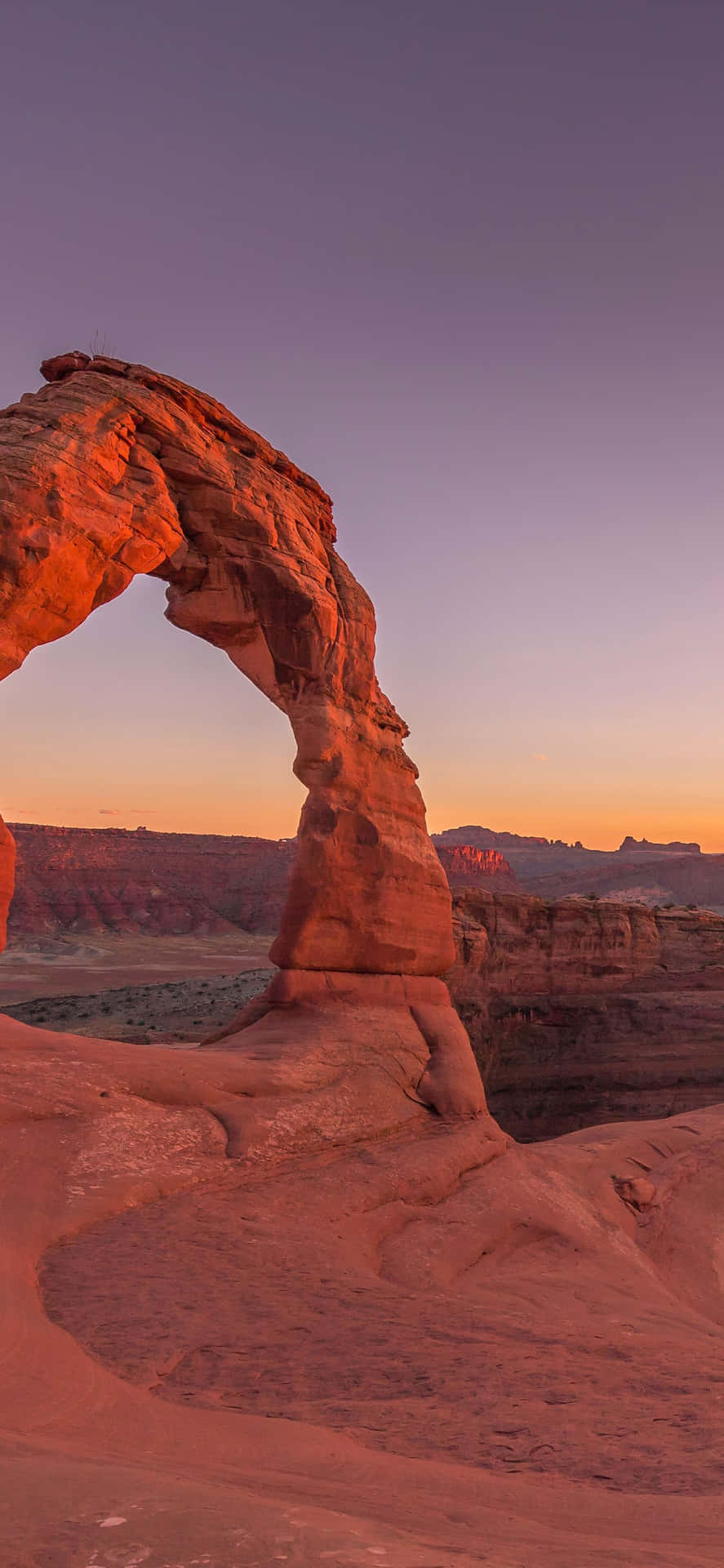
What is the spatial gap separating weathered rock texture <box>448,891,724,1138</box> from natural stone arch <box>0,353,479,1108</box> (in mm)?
9119

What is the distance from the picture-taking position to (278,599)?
1175cm

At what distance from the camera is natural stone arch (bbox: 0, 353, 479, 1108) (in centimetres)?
947

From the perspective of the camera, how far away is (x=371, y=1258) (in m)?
6.92

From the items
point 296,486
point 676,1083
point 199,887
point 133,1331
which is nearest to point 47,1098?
point 133,1331

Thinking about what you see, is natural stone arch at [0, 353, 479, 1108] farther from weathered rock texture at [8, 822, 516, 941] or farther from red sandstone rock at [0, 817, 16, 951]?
weathered rock texture at [8, 822, 516, 941]

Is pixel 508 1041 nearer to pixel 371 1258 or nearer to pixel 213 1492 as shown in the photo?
pixel 371 1258

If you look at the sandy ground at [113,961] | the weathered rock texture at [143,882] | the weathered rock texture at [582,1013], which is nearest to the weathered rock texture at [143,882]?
the weathered rock texture at [143,882]

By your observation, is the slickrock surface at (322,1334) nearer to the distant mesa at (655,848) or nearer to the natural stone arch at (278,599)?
the natural stone arch at (278,599)

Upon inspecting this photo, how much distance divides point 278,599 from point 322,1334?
8.66 metres

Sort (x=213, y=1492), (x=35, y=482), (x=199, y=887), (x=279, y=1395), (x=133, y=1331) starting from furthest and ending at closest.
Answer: (x=199, y=887) < (x=35, y=482) < (x=133, y=1331) < (x=279, y=1395) < (x=213, y=1492)

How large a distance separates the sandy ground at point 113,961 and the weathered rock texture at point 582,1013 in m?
20.8

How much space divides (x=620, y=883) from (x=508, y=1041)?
76602mm

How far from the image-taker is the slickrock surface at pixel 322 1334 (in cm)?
265

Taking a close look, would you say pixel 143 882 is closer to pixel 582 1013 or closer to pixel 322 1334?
pixel 582 1013
